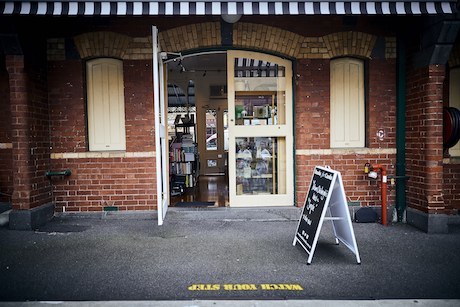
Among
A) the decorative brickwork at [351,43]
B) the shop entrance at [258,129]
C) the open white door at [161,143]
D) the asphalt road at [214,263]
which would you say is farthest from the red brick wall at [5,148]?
the decorative brickwork at [351,43]

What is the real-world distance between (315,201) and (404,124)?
3.01m

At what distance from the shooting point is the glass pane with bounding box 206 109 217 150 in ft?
51.6

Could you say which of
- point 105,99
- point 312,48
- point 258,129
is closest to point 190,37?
point 105,99

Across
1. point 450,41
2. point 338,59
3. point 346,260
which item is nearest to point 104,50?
point 338,59

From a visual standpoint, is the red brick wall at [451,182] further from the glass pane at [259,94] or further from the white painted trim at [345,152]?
the glass pane at [259,94]

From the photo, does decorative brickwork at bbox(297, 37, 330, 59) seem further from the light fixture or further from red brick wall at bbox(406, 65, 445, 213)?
red brick wall at bbox(406, 65, 445, 213)

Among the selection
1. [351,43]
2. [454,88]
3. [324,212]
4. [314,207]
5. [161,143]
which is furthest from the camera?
[454,88]

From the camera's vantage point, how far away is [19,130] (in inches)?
240

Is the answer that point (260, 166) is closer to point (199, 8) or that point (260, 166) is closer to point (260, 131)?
point (260, 131)

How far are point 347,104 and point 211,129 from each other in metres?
9.71

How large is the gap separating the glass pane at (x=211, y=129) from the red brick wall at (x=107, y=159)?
346 inches

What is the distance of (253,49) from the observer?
22.5ft

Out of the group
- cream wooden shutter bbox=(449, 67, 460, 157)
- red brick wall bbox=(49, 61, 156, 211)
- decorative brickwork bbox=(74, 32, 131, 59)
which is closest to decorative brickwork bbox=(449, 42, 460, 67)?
cream wooden shutter bbox=(449, 67, 460, 157)

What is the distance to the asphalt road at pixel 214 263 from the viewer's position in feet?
12.5
